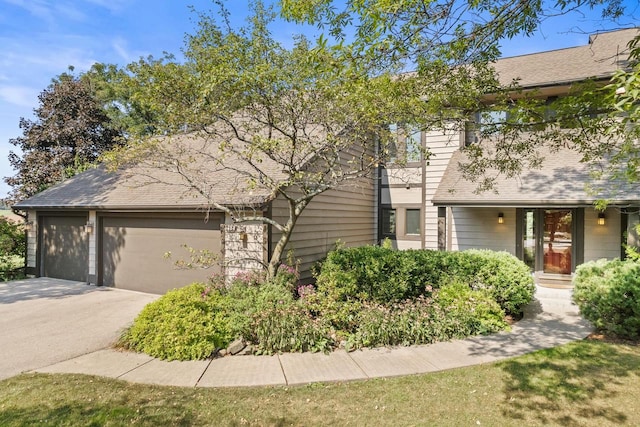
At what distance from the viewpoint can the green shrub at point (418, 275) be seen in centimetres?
712

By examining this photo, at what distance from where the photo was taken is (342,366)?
15.9 ft

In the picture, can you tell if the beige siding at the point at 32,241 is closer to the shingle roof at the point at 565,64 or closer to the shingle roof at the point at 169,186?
the shingle roof at the point at 169,186

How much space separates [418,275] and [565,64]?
30.9ft

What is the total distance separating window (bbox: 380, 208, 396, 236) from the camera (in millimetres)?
12703

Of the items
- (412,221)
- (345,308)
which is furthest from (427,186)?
(345,308)

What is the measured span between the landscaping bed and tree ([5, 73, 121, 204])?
16.4 m

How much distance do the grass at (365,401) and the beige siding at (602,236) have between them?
18.6ft

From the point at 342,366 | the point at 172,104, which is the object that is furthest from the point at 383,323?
the point at 172,104

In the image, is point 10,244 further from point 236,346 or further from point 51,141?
point 236,346

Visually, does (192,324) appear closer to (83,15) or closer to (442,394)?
(442,394)

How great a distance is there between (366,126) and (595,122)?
352 centimetres

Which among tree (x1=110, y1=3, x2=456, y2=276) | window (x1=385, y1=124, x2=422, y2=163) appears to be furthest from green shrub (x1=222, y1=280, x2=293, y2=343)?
window (x1=385, y1=124, x2=422, y2=163)

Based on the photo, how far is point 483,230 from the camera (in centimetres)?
1071

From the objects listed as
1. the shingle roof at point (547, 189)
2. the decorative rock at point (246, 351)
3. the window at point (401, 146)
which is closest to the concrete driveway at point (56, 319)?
the decorative rock at point (246, 351)
